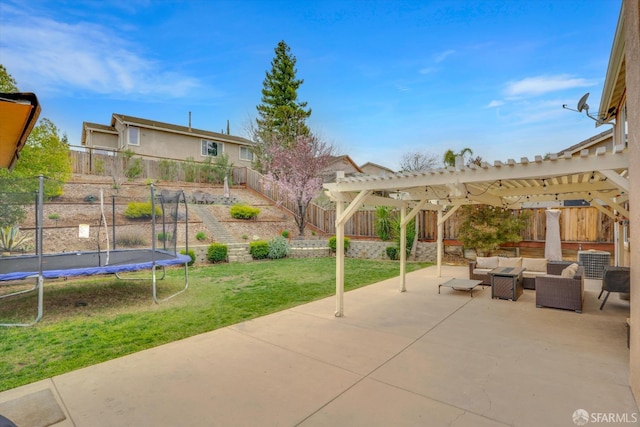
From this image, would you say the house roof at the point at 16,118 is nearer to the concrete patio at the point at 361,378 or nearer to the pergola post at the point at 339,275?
the concrete patio at the point at 361,378

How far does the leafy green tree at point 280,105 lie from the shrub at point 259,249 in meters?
10.9

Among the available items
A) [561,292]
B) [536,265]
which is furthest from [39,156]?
[536,265]

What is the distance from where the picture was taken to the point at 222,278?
9.26 m

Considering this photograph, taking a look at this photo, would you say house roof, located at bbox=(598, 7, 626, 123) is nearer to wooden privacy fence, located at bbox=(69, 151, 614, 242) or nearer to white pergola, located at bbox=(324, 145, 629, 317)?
white pergola, located at bbox=(324, 145, 629, 317)

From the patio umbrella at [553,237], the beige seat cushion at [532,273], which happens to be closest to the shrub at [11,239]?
the beige seat cushion at [532,273]

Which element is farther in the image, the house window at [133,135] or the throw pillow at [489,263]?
the house window at [133,135]

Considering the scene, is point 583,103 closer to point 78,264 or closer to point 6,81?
point 78,264

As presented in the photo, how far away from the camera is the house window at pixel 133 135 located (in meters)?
21.5

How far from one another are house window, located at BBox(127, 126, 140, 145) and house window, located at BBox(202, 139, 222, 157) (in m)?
4.80

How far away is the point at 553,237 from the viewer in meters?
9.90

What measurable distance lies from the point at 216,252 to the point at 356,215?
24.0 ft

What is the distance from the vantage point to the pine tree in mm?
23422

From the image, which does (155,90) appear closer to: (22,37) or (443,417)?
(22,37)

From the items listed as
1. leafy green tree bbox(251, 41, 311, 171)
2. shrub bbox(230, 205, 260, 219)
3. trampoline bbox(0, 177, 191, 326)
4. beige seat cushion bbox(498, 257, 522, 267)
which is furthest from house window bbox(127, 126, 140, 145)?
beige seat cushion bbox(498, 257, 522, 267)
